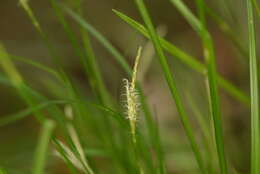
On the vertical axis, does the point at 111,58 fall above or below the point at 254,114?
above

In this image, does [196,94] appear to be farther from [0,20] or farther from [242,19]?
[0,20]

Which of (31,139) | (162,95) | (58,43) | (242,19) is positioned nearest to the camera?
(242,19)

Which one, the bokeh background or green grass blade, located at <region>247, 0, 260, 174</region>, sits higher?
the bokeh background

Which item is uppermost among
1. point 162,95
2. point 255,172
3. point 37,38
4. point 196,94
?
point 37,38

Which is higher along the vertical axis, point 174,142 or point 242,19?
point 242,19

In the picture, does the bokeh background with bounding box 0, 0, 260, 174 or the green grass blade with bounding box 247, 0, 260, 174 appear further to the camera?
the bokeh background with bounding box 0, 0, 260, 174

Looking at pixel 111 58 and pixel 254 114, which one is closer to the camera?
pixel 254 114

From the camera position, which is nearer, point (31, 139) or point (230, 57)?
point (31, 139)

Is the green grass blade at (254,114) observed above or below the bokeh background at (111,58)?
below

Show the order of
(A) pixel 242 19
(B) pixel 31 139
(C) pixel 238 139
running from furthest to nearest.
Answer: (B) pixel 31 139 < (A) pixel 242 19 < (C) pixel 238 139

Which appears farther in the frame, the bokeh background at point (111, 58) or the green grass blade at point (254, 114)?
the bokeh background at point (111, 58)

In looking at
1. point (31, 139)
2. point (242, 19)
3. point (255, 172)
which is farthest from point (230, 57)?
point (255, 172)
